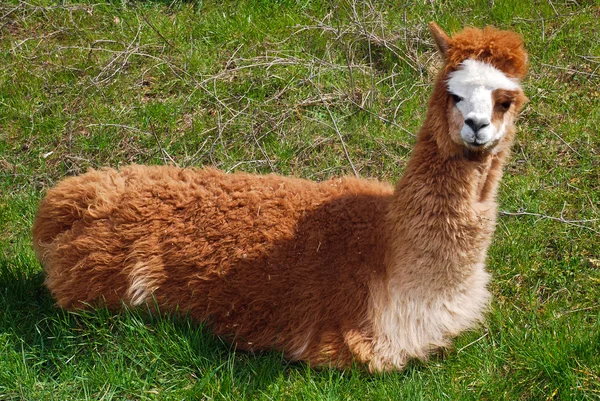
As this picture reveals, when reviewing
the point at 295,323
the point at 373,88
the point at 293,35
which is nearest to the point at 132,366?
the point at 295,323

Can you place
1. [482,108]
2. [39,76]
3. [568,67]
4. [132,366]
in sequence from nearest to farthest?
[482,108] < [132,366] < [568,67] < [39,76]

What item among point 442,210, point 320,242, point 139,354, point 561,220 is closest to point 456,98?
point 442,210

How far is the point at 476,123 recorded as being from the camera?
11.0ft

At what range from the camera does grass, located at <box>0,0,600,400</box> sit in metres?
3.81

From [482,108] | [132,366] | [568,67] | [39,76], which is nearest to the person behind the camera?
[482,108]

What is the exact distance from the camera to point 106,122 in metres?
5.91

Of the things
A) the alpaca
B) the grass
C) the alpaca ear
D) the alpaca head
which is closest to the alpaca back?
the alpaca

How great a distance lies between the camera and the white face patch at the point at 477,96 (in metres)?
3.36

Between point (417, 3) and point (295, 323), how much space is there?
12.3 ft

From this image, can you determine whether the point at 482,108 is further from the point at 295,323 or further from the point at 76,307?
the point at 76,307

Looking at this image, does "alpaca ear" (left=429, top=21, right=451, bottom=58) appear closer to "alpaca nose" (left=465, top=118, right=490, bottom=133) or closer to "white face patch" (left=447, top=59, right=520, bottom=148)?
"white face patch" (left=447, top=59, right=520, bottom=148)

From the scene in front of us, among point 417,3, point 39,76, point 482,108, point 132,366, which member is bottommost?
point 132,366

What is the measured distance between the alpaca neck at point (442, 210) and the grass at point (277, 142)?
0.52m

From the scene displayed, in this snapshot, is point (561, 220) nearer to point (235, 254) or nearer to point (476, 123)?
point (476, 123)
